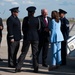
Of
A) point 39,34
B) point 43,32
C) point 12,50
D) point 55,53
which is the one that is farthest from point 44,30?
point 12,50

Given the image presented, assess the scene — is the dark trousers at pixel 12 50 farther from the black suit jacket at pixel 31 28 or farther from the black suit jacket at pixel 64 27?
the black suit jacket at pixel 64 27

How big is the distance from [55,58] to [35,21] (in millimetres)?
1651

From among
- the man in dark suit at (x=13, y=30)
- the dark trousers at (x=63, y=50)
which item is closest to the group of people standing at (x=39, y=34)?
the man in dark suit at (x=13, y=30)

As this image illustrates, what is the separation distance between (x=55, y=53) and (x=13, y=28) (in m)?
1.57

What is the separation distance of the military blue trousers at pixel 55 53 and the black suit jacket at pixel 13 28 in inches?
45.9

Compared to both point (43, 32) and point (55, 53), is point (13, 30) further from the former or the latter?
point (55, 53)

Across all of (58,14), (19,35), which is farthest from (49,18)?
(19,35)

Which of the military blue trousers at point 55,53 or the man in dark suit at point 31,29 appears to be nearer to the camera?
the man in dark suit at point 31,29

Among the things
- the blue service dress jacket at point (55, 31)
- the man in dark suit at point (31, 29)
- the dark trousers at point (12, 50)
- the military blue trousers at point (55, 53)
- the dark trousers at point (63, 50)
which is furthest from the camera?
the dark trousers at point (63, 50)

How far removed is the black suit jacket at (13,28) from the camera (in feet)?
34.7

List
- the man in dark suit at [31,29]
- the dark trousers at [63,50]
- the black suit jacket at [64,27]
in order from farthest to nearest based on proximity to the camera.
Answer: the dark trousers at [63,50] < the black suit jacket at [64,27] < the man in dark suit at [31,29]

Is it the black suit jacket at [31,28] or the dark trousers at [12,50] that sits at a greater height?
the black suit jacket at [31,28]

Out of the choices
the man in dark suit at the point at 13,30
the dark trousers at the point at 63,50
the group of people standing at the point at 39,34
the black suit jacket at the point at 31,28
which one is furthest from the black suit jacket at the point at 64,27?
the black suit jacket at the point at 31,28

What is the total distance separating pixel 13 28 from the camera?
421 inches
